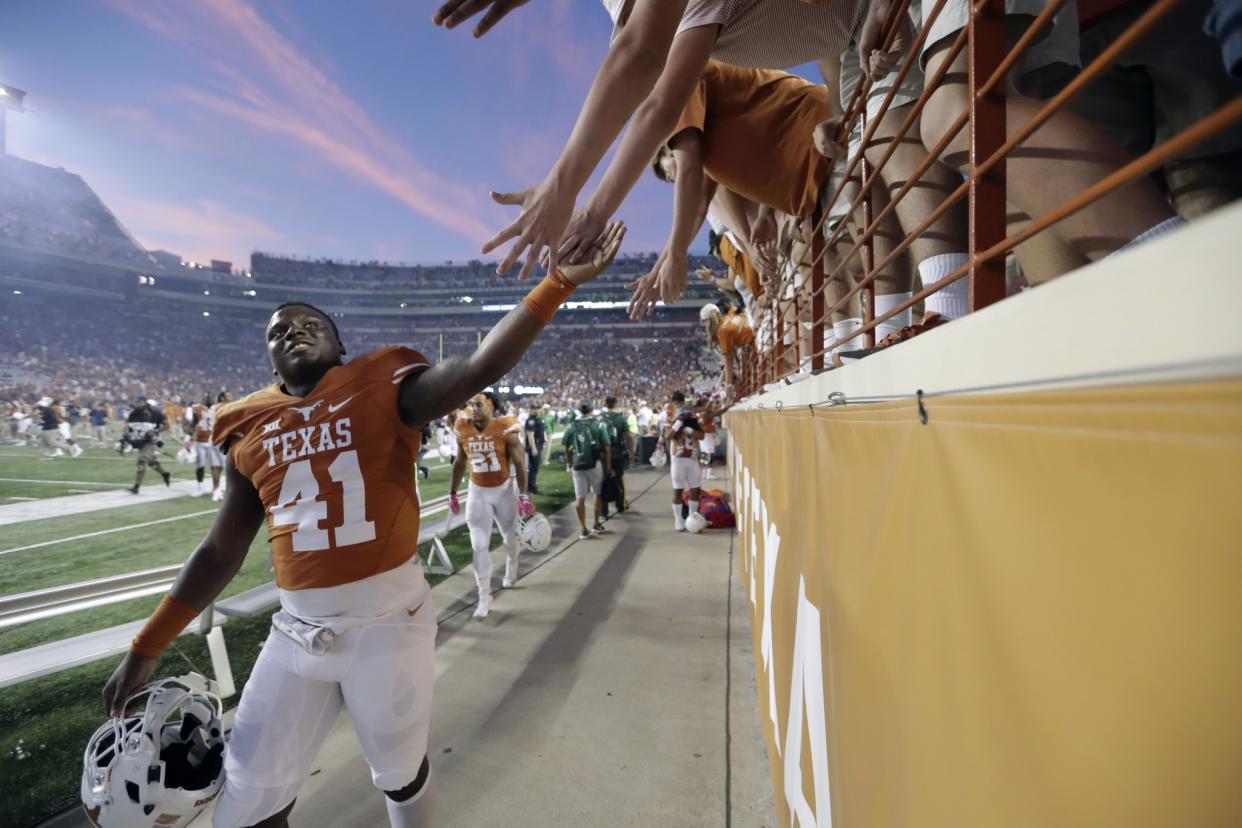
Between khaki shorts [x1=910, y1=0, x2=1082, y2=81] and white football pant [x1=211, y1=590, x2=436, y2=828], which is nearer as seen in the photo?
khaki shorts [x1=910, y1=0, x2=1082, y2=81]

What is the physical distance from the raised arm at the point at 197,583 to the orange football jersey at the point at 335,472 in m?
0.18

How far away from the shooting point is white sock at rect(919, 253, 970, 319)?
4.77 ft

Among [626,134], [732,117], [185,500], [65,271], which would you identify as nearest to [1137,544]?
[626,134]

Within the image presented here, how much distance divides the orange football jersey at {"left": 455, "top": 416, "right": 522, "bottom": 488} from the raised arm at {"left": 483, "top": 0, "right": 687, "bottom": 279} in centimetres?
551

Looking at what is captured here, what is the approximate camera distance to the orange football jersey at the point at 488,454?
21.5ft

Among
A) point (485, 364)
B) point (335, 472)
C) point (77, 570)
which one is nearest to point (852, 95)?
point (485, 364)

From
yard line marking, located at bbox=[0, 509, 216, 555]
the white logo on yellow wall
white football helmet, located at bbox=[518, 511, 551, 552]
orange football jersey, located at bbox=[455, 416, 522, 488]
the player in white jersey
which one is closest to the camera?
the white logo on yellow wall

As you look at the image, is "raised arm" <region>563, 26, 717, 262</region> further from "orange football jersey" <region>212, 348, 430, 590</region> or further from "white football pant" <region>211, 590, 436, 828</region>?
"white football pant" <region>211, 590, 436, 828</region>

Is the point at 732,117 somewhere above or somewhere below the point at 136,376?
below

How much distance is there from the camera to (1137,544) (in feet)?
1.24

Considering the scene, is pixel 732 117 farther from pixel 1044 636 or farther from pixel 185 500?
pixel 185 500

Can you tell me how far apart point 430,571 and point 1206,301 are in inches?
298

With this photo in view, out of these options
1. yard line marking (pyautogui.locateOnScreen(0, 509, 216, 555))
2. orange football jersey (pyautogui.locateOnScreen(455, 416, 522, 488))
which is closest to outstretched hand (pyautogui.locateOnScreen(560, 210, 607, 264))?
orange football jersey (pyautogui.locateOnScreen(455, 416, 522, 488))

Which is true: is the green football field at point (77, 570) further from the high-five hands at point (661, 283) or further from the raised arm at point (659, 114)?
the raised arm at point (659, 114)
